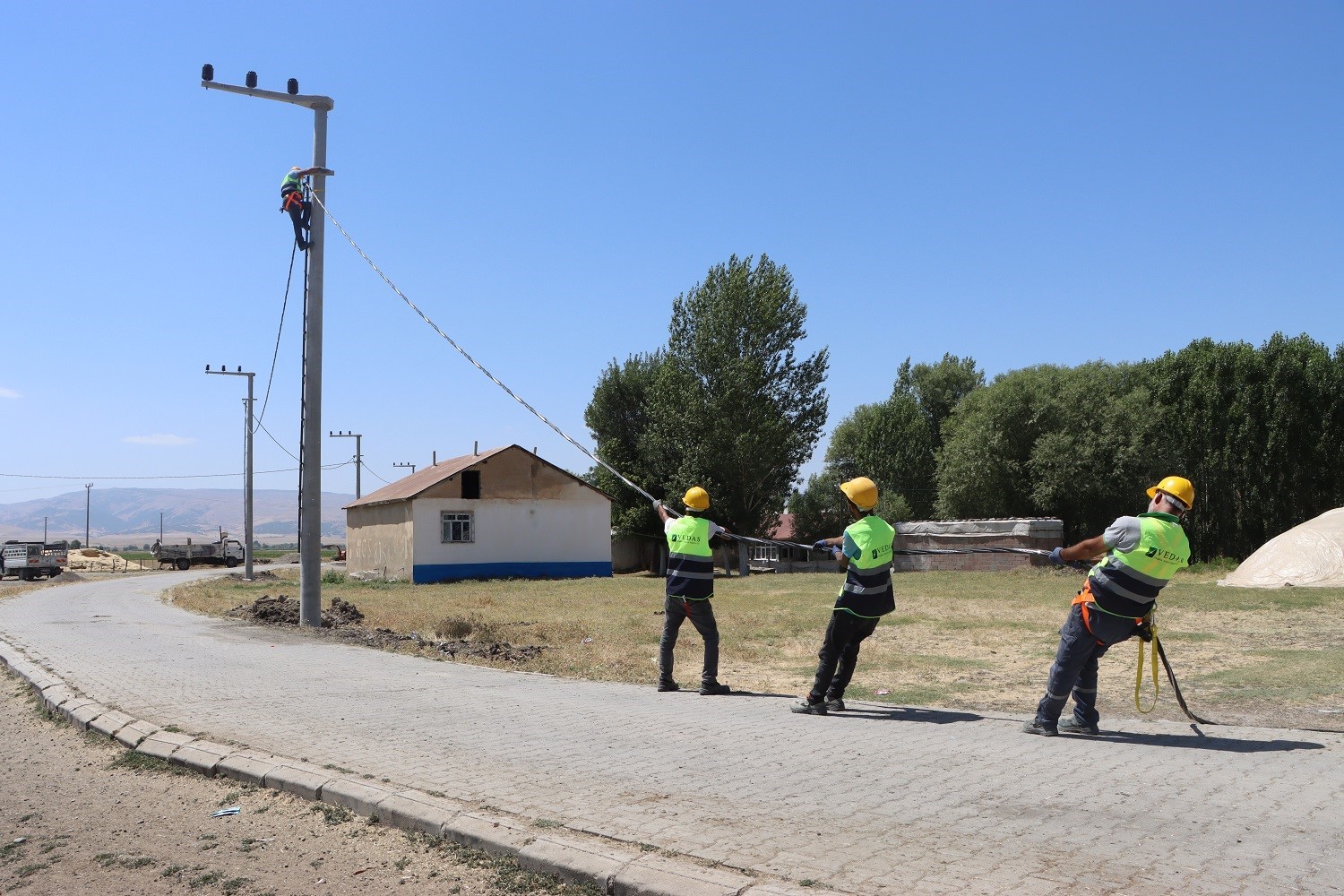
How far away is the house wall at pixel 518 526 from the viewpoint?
40594 millimetres

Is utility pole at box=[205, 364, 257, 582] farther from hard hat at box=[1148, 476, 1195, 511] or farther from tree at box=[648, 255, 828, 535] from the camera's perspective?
hard hat at box=[1148, 476, 1195, 511]

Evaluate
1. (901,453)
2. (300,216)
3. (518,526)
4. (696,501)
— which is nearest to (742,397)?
(518,526)

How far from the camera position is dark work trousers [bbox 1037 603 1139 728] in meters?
6.87

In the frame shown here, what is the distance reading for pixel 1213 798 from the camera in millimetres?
5398

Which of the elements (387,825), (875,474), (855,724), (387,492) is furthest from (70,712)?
(875,474)

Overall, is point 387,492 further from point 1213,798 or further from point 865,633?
point 1213,798

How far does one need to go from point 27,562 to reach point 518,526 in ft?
93.3

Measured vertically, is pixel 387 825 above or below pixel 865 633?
below

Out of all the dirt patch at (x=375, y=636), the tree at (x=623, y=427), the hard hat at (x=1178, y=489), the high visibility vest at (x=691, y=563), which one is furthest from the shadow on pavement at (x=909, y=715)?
the tree at (x=623, y=427)

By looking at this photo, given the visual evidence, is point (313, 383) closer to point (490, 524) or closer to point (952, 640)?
point (952, 640)

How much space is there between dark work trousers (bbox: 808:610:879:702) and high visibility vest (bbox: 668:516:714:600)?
1516 millimetres

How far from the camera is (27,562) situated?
52.6 metres

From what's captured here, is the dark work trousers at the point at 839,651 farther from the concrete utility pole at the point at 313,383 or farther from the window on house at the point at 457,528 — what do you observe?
the window on house at the point at 457,528

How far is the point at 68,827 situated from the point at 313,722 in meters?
2.30
